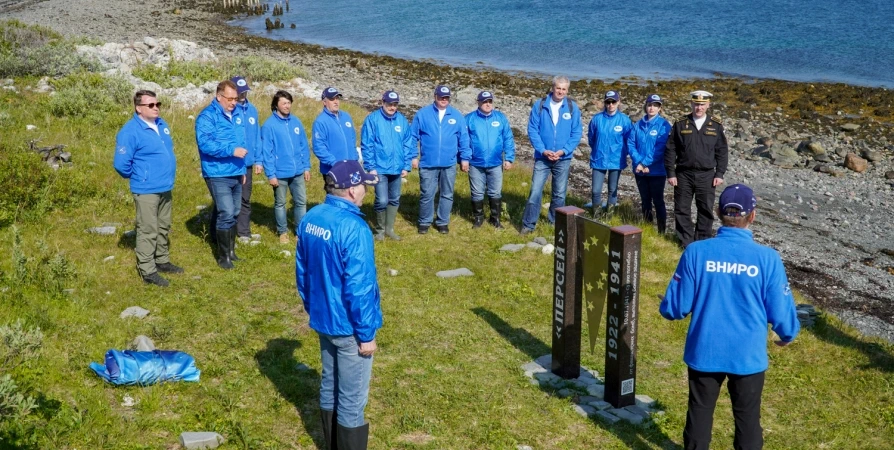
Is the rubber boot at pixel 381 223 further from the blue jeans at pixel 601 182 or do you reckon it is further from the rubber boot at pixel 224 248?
the blue jeans at pixel 601 182

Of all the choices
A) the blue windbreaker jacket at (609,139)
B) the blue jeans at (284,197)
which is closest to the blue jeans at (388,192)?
the blue jeans at (284,197)

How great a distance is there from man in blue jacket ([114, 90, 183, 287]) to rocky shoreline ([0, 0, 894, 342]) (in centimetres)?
977

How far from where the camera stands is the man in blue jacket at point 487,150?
12039 millimetres

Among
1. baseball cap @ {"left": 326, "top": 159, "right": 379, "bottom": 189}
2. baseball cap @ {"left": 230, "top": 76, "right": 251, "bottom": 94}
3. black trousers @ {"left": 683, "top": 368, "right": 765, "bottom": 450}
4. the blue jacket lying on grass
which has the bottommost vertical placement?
the blue jacket lying on grass

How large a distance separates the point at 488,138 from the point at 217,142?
4.31 meters

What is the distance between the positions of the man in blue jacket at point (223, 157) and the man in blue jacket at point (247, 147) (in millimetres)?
501

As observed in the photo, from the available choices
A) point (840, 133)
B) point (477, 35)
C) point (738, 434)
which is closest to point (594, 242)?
point (738, 434)

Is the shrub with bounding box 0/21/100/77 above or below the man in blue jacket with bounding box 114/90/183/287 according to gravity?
above

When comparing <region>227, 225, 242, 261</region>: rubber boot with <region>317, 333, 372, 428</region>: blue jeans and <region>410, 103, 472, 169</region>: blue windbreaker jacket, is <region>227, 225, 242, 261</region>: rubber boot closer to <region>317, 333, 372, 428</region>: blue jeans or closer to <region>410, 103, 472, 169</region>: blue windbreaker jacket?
<region>410, 103, 472, 169</region>: blue windbreaker jacket

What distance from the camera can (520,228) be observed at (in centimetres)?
1270

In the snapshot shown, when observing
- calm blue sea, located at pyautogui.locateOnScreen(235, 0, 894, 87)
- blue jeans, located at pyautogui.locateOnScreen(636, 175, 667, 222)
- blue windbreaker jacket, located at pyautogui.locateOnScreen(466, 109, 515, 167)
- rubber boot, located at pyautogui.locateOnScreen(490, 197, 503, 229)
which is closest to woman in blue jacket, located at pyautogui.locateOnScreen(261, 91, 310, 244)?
blue windbreaker jacket, located at pyautogui.locateOnScreen(466, 109, 515, 167)

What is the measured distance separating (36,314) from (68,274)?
4.38ft

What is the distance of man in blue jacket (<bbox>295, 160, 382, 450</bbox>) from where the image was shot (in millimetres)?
5258

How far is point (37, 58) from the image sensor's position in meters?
22.6
